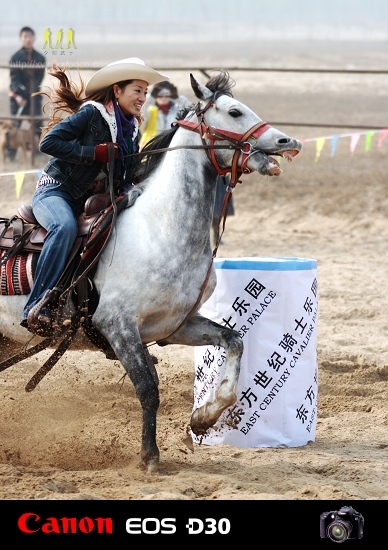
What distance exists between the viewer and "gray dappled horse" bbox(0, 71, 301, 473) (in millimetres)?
5090

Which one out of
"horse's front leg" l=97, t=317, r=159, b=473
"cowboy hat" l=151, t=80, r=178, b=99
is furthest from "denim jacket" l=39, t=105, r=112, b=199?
"cowboy hat" l=151, t=80, r=178, b=99

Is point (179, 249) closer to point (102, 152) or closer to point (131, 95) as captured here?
point (102, 152)

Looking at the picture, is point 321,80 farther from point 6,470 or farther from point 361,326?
point 6,470

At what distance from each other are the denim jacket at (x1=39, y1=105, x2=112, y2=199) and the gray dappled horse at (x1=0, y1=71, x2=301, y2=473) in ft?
1.01

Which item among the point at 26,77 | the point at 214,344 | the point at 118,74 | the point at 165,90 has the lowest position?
the point at 214,344

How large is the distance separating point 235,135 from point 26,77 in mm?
9419

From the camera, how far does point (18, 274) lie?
5.45m

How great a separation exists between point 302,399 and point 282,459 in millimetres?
481

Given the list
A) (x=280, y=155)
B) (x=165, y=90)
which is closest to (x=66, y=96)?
(x=280, y=155)

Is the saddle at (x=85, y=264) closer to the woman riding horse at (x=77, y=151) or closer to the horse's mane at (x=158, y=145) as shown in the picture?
the woman riding horse at (x=77, y=151)

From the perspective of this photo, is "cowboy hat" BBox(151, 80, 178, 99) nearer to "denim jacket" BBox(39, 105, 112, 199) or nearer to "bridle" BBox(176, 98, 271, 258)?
"denim jacket" BBox(39, 105, 112, 199)
